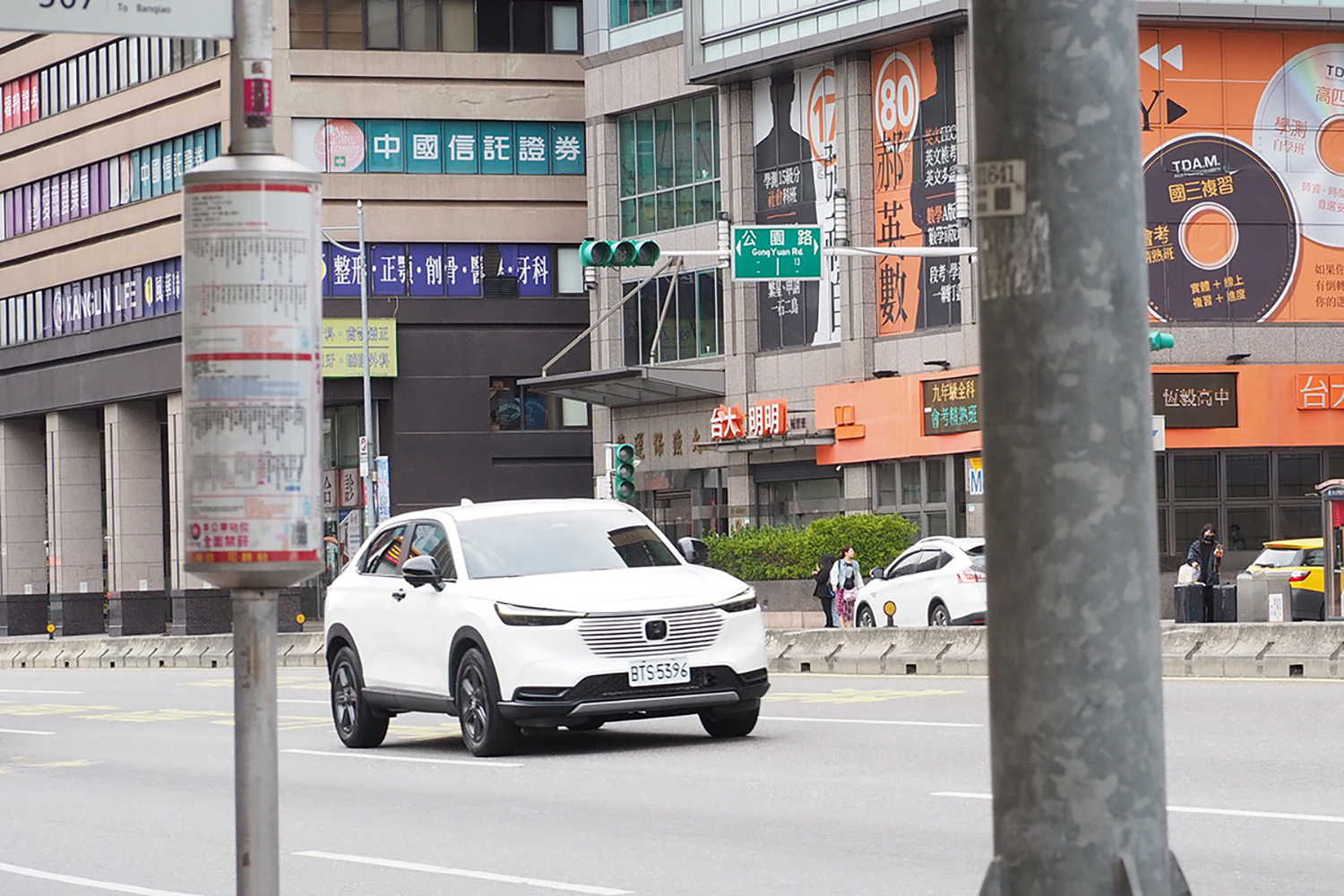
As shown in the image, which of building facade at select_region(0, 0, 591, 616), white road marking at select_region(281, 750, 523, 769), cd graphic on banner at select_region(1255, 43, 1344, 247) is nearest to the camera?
white road marking at select_region(281, 750, 523, 769)

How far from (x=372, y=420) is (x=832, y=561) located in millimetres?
26333

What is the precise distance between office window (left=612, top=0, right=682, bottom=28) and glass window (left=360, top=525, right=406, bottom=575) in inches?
1583

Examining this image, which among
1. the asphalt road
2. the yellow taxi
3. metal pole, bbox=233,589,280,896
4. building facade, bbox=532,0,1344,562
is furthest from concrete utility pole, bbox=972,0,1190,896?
building facade, bbox=532,0,1344,562

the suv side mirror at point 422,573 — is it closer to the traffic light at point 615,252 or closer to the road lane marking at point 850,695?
the road lane marking at point 850,695

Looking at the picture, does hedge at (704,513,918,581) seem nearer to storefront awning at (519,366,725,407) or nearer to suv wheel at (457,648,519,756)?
storefront awning at (519,366,725,407)

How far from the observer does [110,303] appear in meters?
71.7

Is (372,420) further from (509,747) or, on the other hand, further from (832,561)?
(509,747)

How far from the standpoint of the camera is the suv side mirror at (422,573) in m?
16.4

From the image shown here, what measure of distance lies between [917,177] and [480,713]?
3394 centimetres

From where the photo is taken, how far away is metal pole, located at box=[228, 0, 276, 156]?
481 centimetres

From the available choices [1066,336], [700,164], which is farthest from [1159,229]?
[1066,336]

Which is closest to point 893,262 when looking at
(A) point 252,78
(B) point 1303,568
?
(B) point 1303,568

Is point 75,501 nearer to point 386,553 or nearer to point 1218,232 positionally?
point 1218,232

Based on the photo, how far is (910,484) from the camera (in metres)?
49.2
